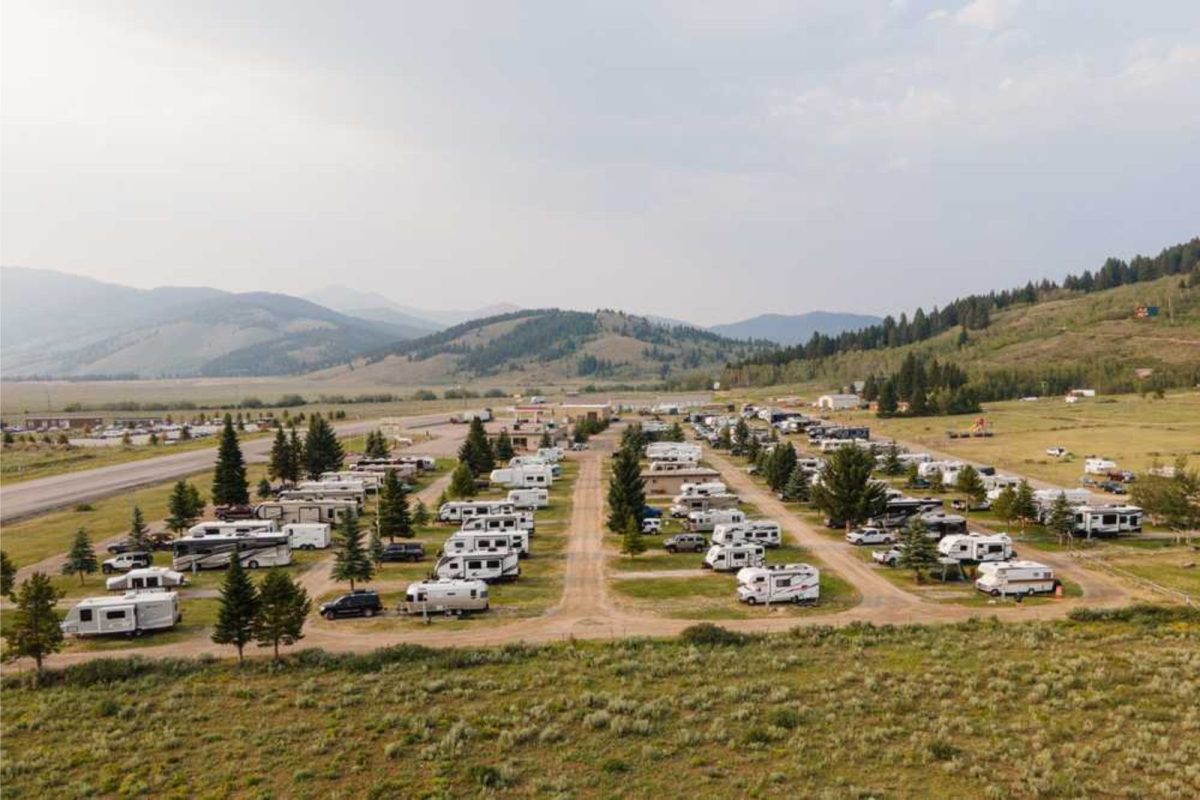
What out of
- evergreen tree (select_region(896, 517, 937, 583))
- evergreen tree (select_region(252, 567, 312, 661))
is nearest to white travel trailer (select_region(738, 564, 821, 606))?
evergreen tree (select_region(896, 517, 937, 583))

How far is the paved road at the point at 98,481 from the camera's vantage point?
193ft

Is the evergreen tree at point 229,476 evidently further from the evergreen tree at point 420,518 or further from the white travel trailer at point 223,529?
the evergreen tree at point 420,518

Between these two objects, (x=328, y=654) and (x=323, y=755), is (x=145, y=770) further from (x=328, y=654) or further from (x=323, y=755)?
(x=328, y=654)

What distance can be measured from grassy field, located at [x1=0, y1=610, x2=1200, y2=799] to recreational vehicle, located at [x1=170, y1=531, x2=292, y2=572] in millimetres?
13800

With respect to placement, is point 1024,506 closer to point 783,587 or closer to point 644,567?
point 783,587

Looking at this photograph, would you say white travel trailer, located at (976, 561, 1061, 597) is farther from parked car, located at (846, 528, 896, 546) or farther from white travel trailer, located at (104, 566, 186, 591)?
white travel trailer, located at (104, 566, 186, 591)

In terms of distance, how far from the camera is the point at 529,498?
2147 inches

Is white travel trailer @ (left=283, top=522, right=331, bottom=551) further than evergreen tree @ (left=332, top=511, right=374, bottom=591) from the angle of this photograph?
Yes

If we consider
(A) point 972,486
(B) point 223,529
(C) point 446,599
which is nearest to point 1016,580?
(A) point 972,486

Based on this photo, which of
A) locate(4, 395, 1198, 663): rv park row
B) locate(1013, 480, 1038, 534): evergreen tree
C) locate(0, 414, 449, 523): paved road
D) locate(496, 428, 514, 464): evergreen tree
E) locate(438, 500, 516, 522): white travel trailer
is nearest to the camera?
locate(4, 395, 1198, 663): rv park row

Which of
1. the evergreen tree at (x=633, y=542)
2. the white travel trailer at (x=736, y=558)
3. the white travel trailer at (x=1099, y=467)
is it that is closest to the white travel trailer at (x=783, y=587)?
the white travel trailer at (x=736, y=558)

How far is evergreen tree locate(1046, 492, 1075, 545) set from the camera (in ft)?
136

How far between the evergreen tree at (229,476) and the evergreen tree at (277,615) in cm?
3057

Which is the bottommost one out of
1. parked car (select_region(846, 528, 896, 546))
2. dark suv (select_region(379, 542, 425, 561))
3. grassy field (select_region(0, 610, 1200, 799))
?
grassy field (select_region(0, 610, 1200, 799))
